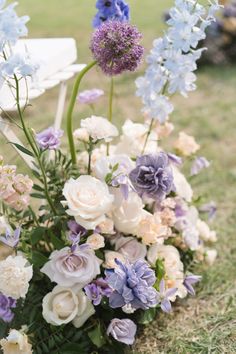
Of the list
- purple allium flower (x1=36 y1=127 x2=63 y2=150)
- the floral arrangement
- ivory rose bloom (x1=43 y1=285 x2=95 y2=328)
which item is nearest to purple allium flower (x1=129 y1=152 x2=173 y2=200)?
the floral arrangement

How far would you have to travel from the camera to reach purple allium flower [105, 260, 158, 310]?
138 centimetres

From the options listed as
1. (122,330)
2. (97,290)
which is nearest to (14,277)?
(97,290)

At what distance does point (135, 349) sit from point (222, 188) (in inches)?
50.1

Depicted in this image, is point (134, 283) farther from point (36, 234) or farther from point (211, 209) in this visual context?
point (211, 209)

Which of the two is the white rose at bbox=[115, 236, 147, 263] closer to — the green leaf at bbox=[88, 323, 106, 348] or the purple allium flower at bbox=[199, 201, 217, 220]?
the green leaf at bbox=[88, 323, 106, 348]

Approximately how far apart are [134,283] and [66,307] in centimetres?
24

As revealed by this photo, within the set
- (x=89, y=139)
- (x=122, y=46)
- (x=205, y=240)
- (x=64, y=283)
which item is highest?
(x=122, y=46)

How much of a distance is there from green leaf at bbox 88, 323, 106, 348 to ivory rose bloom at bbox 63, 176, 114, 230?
282mm

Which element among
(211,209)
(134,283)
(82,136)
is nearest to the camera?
(134,283)

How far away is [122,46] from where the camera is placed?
4.82 ft

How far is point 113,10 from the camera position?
166 centimetres

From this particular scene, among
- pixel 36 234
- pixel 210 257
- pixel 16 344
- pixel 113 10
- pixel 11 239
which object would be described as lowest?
pixel 210 257

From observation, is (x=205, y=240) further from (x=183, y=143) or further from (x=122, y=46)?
(x=122, y=46)

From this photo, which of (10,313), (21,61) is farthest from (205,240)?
(21,61)
